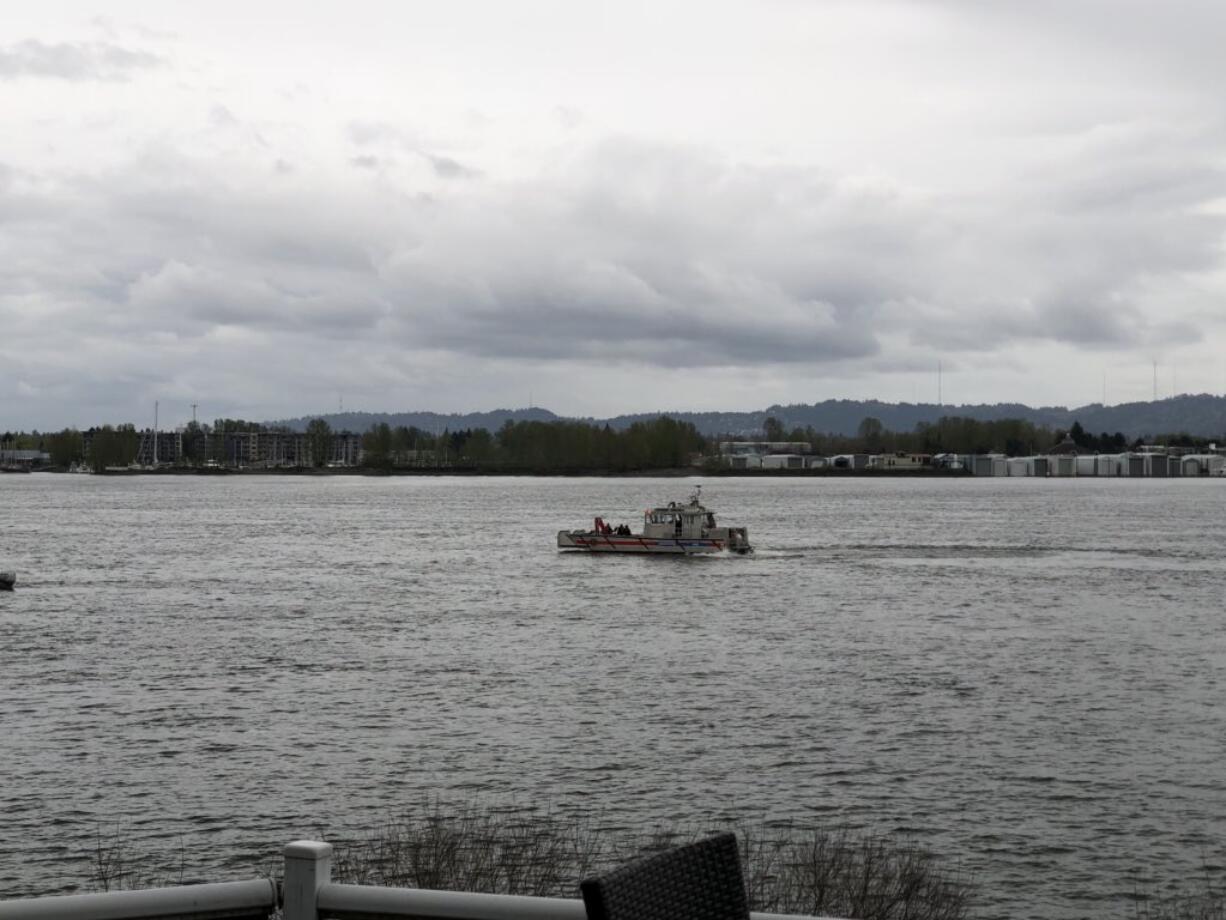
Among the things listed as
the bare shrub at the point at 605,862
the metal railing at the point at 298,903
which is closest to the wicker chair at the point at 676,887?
the metal railing at the point at 298,903

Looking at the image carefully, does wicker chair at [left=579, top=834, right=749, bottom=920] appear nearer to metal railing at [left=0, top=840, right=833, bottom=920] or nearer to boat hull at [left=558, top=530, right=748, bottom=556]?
metal railing at [left=0, top=840, right=833, bottom=920]

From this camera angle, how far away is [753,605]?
2940 inches

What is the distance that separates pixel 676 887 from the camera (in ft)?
20.4

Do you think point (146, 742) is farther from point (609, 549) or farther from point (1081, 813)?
point (609, 549)

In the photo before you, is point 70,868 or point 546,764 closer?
point 70,868

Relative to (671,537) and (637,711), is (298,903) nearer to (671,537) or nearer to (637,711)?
(637,711)

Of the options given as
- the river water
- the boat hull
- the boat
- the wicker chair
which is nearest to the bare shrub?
the river water

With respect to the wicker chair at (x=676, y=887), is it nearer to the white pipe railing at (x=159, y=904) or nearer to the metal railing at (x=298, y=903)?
the metal railing at (x=298, y=903)

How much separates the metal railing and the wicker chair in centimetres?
57

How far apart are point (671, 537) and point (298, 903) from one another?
104 m

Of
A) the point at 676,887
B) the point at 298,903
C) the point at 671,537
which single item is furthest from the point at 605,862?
the point at 671,537

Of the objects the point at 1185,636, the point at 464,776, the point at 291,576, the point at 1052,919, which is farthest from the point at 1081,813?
the point at 291,576

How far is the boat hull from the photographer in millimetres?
109000

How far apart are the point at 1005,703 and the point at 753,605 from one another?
32370 millimetres
